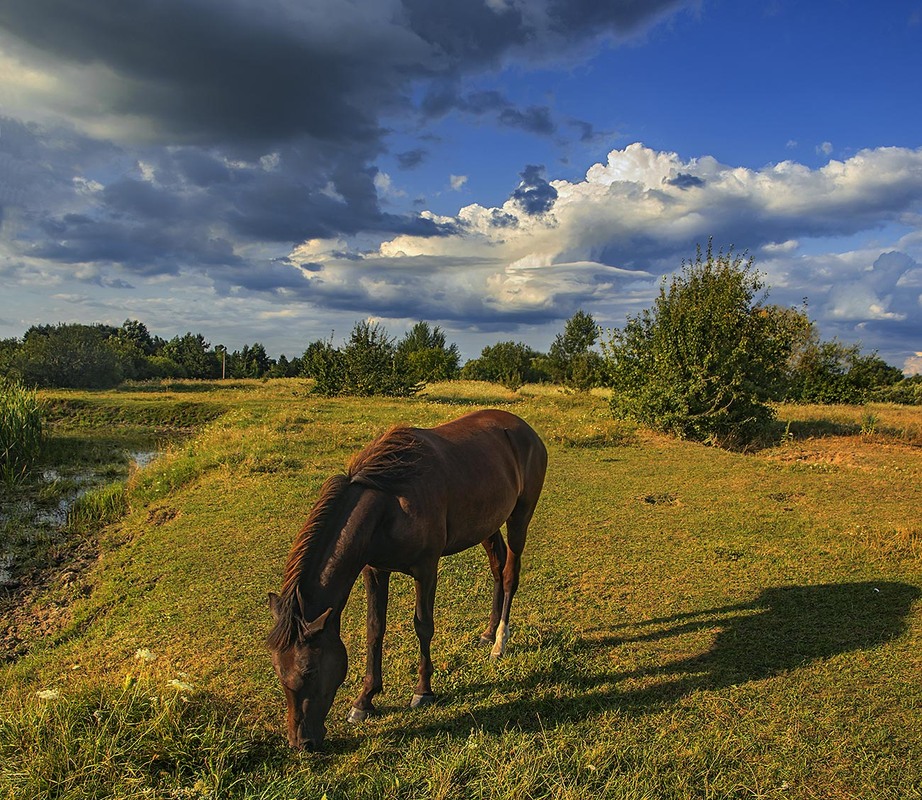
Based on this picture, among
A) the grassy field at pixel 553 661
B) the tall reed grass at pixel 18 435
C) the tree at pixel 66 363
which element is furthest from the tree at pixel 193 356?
the grassy field at pixel 553 661

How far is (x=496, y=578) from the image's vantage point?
18.4 ft

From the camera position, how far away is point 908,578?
7.07 metres

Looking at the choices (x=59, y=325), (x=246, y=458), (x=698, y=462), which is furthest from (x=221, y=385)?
(x=698, y=462)

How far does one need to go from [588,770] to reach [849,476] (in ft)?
37.2

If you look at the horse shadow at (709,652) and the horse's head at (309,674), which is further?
the horse shadow at (709,652)

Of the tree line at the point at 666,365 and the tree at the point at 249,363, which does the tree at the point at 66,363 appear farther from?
the tree at the point at 249,363

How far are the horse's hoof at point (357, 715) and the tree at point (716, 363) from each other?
14.0m

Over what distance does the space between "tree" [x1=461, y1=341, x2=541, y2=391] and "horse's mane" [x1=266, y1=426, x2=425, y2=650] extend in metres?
50.1

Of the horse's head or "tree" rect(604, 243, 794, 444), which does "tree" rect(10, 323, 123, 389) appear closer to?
"tree" rect(604, 243, 794, 444)

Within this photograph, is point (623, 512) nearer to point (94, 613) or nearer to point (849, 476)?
point (849, 476)

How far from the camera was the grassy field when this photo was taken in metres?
3.48

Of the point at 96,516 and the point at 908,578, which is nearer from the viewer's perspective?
the point at 908,578

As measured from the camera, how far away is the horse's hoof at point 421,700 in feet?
14.2

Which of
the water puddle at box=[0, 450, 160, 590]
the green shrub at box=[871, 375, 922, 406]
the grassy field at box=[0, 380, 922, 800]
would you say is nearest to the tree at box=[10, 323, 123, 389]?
the water puddle at box=[0, 450, 160, 590]
